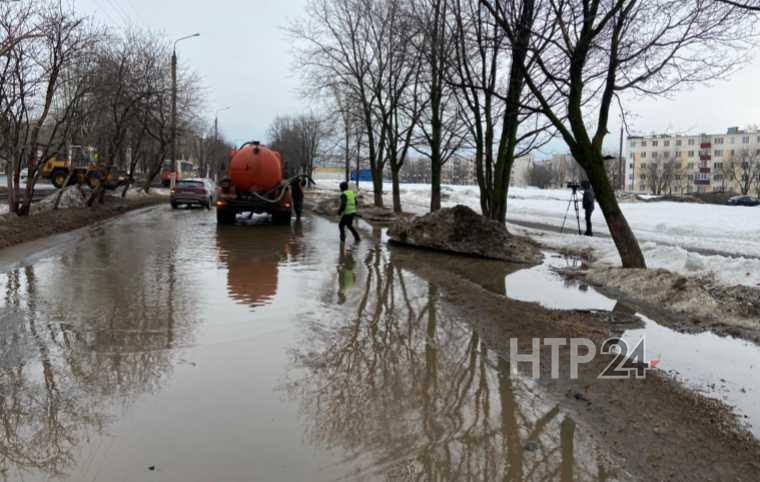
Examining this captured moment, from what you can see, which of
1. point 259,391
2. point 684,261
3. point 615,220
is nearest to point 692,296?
point 615,220

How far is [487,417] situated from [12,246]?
1177cm

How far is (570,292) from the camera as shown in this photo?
927 centimetres

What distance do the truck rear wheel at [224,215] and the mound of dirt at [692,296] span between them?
43.1 feet

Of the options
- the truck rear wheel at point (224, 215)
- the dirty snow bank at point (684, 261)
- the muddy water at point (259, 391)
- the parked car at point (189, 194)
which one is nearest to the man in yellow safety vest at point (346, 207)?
the dirty snow bank at point (684, 261)

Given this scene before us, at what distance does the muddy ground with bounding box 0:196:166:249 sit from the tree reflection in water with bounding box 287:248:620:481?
31.9 feet

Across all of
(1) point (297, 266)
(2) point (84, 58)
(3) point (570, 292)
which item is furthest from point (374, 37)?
(3) point (570, 292)

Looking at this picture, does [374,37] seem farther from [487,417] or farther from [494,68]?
[487,417]

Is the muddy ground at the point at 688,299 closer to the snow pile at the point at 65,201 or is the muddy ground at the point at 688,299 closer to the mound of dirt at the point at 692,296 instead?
the mound of dirt at the point at 692,296

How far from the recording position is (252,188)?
19.7 metres

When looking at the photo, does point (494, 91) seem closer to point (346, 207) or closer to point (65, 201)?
point (346, 207)

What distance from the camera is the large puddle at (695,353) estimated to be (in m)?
4.93

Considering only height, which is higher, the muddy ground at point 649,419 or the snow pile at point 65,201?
the snow pile at point 65,201

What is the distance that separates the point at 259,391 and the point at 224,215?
51.4 feet

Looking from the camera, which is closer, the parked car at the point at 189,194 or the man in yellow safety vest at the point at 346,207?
the man in yellow safety vest at the point at 346,207
